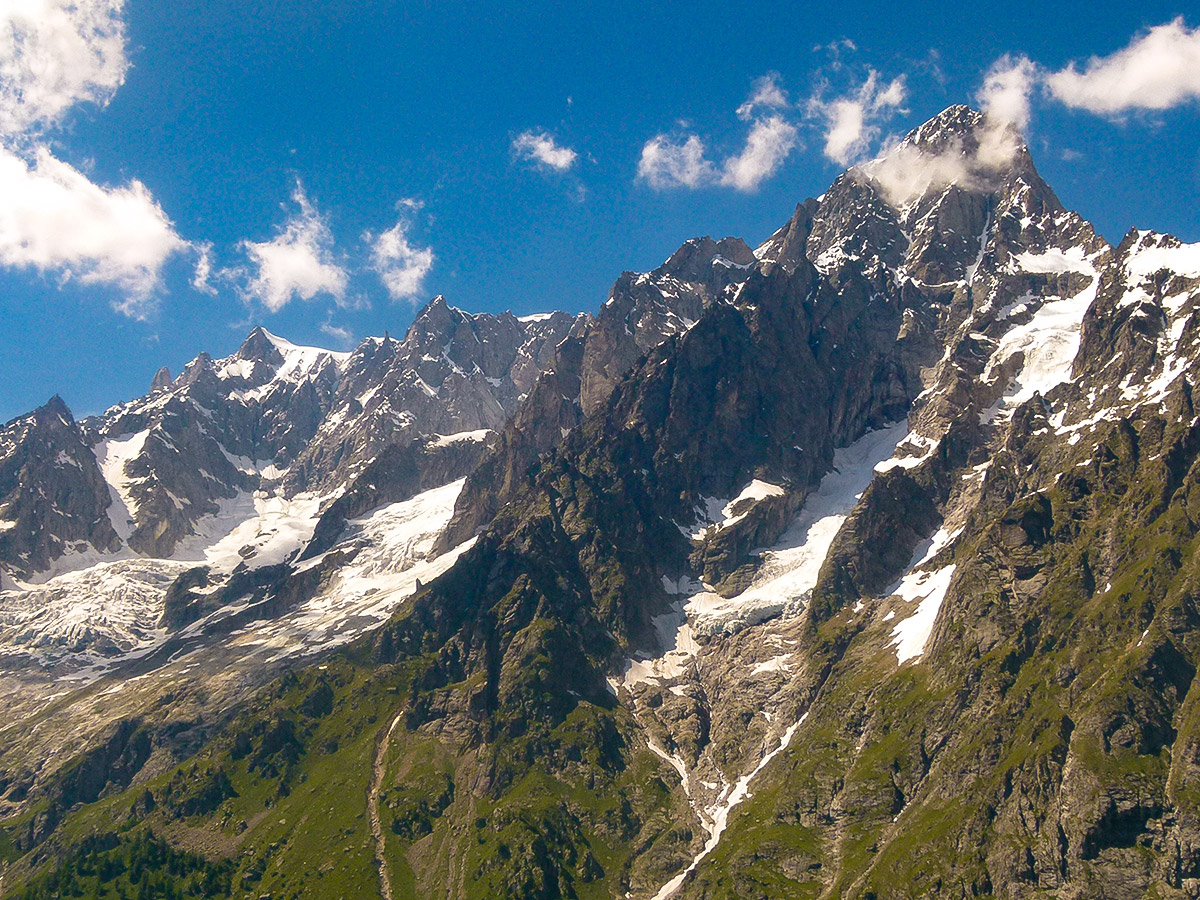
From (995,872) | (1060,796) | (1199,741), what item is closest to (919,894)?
(995,872)

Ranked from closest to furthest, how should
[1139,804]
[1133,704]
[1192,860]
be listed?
[1192,860]
[1139,804]
[1133,704]

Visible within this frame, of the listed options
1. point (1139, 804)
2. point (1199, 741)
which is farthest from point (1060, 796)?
point (1199, 741)

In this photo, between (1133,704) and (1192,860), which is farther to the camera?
(1133,704)

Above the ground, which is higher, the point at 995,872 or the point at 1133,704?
the point at 1133,704

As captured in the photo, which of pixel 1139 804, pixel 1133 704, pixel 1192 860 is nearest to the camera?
pixel 1192 860

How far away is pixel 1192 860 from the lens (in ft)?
568

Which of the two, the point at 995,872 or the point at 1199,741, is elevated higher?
the point at 1199,741

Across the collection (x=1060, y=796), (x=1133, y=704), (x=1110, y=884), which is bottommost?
(x=1110, y=884)

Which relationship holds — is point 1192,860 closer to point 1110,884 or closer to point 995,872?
point 1110,884

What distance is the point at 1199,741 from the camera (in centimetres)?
18462

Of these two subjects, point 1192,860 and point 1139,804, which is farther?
point 1139,804

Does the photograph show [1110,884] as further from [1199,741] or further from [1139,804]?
[1199,741]

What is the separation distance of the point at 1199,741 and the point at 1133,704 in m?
15.9

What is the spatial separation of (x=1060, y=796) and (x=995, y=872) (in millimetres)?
20786
